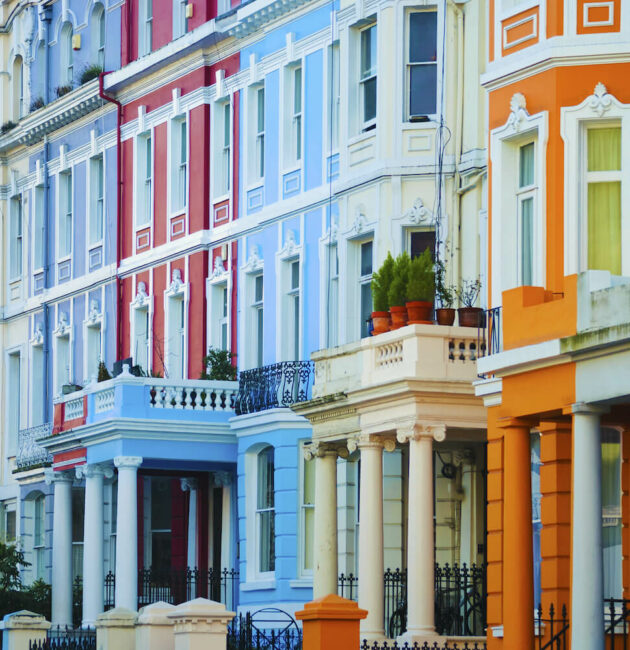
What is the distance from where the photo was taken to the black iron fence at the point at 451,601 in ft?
99.1

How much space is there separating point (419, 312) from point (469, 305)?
2.06m

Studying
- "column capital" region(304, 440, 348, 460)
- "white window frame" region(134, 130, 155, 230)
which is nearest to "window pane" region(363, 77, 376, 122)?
"column capital" region(304, 440, 348, 460)

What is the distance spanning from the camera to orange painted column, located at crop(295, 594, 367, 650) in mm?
24484

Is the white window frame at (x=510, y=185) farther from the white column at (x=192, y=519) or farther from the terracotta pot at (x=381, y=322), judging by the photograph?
the white column at (x=192, y=519)

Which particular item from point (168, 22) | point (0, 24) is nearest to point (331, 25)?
point (168, 22)

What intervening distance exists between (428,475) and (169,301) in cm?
1435

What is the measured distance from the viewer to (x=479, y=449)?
31.8m

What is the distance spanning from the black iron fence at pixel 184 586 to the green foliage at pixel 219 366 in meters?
3.65

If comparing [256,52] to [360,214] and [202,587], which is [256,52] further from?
[202,587]

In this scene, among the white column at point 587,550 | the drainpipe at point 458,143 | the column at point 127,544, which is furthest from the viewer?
the column at point 127,544

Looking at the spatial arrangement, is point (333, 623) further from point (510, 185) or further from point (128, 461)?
point (128, 461)

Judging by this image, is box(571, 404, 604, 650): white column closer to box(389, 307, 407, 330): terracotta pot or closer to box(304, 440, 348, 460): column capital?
box(389, 307, 407, 330): terracotta pot

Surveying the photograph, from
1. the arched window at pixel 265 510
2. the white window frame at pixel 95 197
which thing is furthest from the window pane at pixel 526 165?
the white window frame at pixel 95 197

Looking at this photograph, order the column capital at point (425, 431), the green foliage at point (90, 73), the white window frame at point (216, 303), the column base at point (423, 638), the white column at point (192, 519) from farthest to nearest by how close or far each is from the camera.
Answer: the green foliage at point (90, 73)
the white column at point (192, 519)
the white window frame at point (216, 303)
the column capital at point (425, 431)
the column base at point (423, 638)
